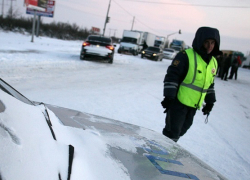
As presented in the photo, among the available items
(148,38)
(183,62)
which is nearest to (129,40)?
(148,38)

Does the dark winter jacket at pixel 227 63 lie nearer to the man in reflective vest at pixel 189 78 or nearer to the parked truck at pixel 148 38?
the man in reflective vest at pixel 189 78

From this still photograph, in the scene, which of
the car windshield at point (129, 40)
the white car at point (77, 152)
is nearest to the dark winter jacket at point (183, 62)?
the white car at point (77, 152)

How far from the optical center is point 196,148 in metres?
3.44

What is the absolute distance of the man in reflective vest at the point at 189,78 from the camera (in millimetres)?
2438

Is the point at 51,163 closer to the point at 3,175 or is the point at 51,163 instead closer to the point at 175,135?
the point at 3,175

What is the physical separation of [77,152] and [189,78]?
163 centimetres

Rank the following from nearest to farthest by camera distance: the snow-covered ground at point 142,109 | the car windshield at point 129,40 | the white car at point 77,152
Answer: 1. the white car at point 77,152
2. the snow-covered ground at point 142,109
3. the car windshield at point 129,40

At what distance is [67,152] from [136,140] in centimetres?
75

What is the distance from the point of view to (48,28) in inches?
1339

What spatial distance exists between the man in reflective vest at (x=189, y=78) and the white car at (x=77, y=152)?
66cm

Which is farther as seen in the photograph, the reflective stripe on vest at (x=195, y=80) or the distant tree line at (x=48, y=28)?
the distant tree line at (x=48, y=28)

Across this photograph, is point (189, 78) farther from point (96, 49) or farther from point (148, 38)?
point (148, 38)

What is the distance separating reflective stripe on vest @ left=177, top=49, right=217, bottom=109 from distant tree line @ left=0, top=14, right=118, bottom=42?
3019cm

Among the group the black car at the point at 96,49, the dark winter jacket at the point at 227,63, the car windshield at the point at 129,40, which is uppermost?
the car windshield at the point at 129,40
